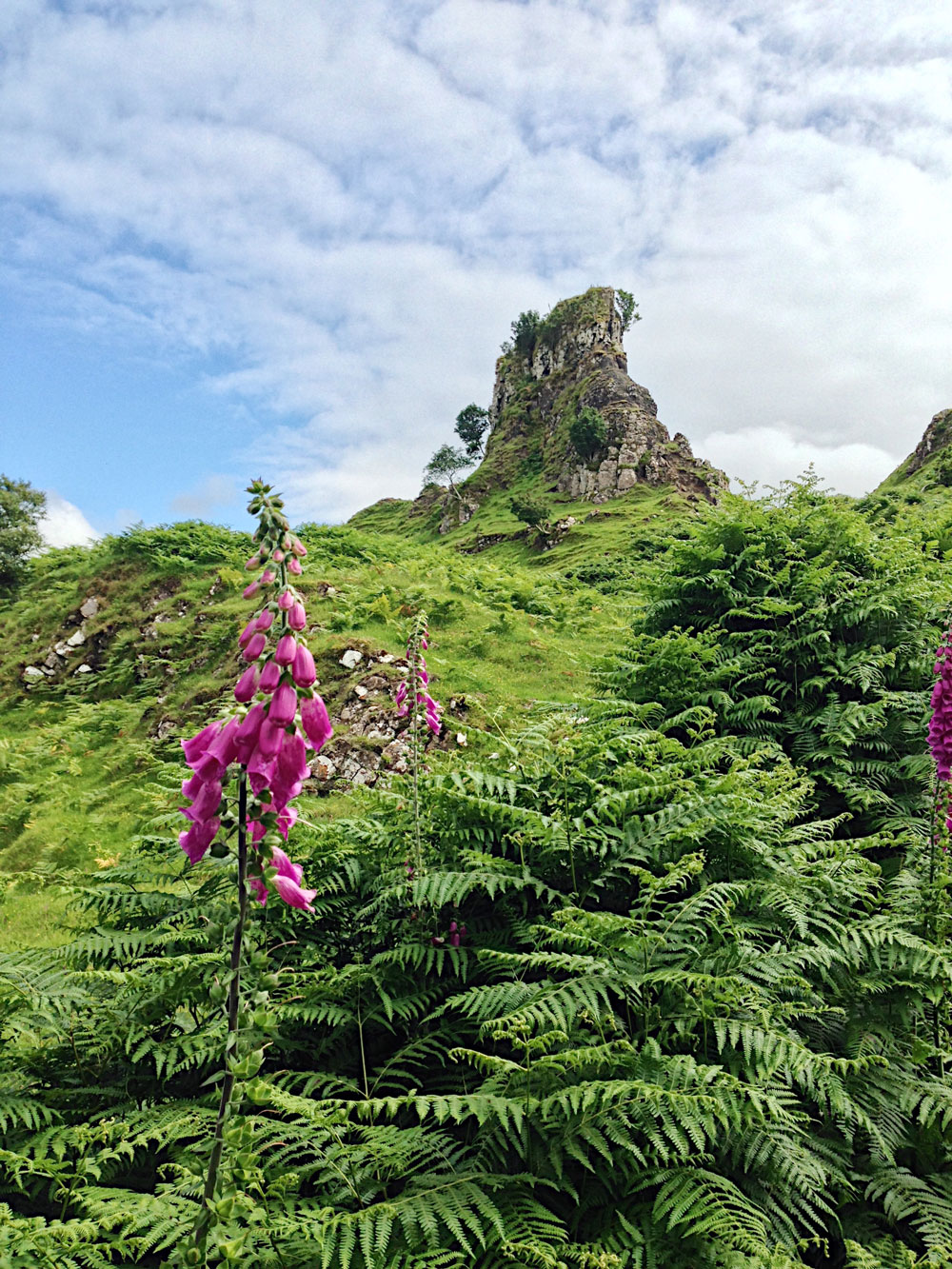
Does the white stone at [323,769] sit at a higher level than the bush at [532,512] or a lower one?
lower

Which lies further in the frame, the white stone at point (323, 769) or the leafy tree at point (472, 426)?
the leafy tree at point (472, 426)

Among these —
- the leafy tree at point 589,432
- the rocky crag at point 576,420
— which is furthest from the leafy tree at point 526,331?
the leafy tree at point 589,432

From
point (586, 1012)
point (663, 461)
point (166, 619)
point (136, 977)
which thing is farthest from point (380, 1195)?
point (663, 461)

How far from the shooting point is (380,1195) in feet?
8.95

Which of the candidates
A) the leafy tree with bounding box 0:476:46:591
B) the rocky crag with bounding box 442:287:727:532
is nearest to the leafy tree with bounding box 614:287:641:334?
the rocky crag with bounding box 442:287:727:532

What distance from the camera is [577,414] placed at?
243 ft

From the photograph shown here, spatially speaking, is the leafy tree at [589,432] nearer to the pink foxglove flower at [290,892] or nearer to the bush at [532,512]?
the bush at [532,512]

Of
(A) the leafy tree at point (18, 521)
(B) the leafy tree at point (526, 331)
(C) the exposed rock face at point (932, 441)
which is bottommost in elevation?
(A) the leafy tree at point (18, 521)

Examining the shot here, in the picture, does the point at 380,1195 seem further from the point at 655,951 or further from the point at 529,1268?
the point at 655,951

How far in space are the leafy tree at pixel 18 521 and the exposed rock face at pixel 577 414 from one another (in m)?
45.2

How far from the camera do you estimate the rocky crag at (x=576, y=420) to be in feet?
210

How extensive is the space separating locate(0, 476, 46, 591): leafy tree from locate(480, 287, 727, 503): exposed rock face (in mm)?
45203

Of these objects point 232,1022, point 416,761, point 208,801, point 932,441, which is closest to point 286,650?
point 208,801

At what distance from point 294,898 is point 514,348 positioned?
10031 centimetres
